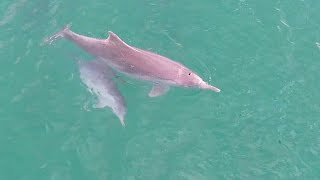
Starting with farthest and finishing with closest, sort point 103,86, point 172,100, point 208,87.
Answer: point 172,100 < point 103,86 < point 208,87

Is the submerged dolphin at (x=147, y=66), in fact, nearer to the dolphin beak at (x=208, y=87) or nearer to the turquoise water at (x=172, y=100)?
the dolphin beak at (x=208, y=87)

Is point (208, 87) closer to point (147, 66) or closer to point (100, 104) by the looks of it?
point (147, 66)

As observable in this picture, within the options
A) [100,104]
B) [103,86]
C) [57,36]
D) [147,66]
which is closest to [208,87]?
[147,66]

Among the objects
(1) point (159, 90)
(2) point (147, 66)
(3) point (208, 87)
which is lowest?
(1) point (159, 90)

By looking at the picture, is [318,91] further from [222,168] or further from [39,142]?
[39,142]

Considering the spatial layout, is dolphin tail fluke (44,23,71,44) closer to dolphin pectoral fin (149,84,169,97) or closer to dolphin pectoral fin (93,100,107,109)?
dolphin pectoral fin (93,100,107,109)

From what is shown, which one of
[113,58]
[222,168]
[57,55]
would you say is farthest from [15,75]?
[222,168]

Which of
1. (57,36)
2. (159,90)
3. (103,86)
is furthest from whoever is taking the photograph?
(57,36)
